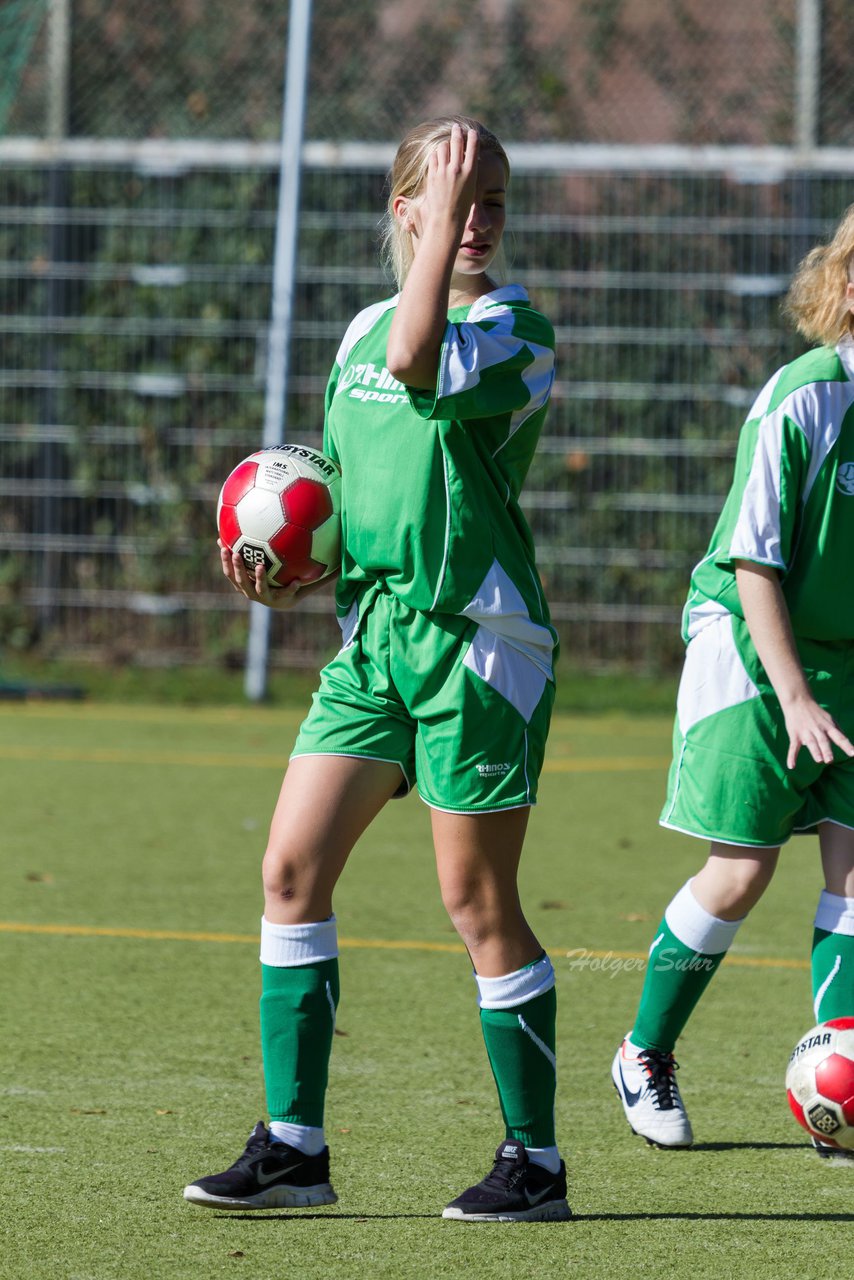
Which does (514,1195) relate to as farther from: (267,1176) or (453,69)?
(453,69)

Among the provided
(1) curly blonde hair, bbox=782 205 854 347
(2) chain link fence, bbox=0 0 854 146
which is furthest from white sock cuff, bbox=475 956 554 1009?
(2) chain link fence, bbox=0 0 854 146

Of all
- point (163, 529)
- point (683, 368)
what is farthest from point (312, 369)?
point (683, 368)

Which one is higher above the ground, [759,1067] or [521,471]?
[521,471]

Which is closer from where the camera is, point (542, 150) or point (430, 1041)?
point (430, 1041)

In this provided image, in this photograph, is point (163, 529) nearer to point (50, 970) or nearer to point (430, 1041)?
point (50, 970)

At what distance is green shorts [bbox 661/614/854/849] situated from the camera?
3889mm

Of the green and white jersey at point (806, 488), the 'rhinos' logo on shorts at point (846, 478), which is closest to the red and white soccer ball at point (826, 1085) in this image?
the green and white jersey at point (806, 488)

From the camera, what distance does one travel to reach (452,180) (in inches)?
128

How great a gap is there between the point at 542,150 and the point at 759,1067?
344 inches

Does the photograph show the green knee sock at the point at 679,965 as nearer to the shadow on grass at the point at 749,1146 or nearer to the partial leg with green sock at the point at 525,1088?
the shadow on grass at the point at 749,1146

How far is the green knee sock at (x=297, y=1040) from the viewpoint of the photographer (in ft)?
11.3

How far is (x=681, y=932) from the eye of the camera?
13.5 feet

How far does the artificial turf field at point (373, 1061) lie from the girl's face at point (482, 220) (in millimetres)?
1754

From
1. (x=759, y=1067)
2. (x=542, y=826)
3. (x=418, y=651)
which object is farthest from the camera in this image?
(x=542, y=826)
